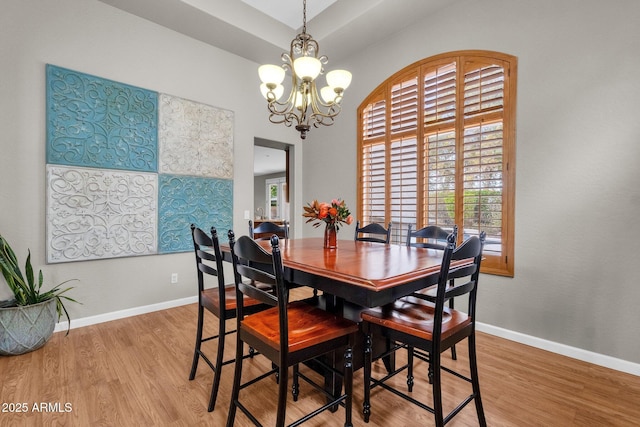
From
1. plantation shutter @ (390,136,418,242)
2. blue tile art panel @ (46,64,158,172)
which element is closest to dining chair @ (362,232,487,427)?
plantation shutter @ (390,136,418,242)

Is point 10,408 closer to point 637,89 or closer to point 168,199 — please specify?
point 168,199

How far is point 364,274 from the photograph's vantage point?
1348 mm

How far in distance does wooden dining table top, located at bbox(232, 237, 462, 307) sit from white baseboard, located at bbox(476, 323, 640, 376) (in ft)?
4.98

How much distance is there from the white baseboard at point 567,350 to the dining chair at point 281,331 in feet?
6.37

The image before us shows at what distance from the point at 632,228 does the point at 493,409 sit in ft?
5.35

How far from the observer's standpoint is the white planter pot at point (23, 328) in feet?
7.45

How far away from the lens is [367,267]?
152 centimetres

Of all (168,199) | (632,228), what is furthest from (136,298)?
(632,228)

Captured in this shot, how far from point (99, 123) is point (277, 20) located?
2.39 m

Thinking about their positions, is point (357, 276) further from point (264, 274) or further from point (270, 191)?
point (270, 191)

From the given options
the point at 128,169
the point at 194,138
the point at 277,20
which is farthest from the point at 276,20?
the point at 128,169

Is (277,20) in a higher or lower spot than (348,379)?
higher

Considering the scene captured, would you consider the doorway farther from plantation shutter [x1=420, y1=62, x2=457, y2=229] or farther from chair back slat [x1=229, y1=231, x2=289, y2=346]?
chair back slat [x1=229, y1=231, x2=289, y2=346]

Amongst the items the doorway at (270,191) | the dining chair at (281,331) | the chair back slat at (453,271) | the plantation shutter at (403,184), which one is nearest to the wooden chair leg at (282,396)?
the dining chair at (281,331)
